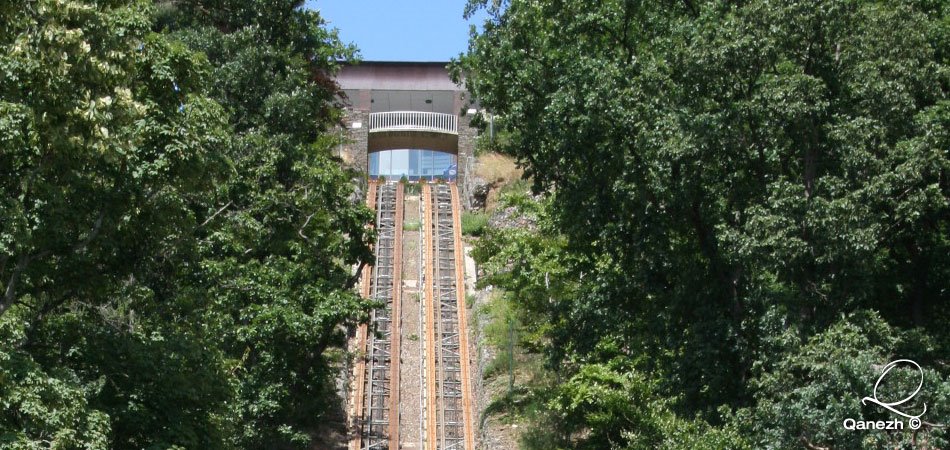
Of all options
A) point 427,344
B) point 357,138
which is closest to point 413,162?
point 357,138

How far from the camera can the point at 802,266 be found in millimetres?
16500

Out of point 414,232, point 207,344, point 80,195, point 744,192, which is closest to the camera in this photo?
point 80,195

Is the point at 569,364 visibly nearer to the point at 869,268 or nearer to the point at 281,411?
the point at 281,411

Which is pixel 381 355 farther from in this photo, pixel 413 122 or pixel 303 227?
pixel 413 122

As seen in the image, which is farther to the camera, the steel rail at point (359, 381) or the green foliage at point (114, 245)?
the steel rail at point (359, 381)

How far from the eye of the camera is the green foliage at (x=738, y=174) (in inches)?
628

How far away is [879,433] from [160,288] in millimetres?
8764

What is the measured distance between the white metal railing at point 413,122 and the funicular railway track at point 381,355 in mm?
7696

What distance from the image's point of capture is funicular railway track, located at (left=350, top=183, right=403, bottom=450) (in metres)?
28.8

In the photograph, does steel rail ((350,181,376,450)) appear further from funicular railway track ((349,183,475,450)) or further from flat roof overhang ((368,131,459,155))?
flat roof overhang ((368,131,459,155))

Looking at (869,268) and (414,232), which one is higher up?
(414,232)

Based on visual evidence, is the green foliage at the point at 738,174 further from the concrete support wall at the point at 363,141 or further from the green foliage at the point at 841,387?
the concrete support wall at the point at 363,141

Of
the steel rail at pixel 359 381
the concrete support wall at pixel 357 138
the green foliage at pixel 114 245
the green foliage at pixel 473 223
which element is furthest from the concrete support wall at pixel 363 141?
the green foliage at pixel 114 245

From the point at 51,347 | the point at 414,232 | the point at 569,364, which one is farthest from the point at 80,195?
the point at 414,232
